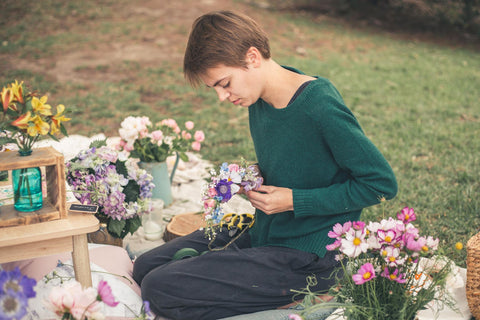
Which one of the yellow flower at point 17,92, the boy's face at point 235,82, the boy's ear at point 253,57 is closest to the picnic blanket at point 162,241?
the yellow flower at point 17,92

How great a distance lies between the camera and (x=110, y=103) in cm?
616

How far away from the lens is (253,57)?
7.08 feet

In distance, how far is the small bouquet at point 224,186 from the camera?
2.13 metres

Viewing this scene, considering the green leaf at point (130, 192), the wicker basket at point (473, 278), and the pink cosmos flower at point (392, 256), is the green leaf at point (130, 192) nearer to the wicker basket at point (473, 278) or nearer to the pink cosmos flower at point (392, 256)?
the pink cosmos flower at point (392, 256)

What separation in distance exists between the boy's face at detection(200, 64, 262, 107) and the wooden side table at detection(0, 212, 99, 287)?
0.79 m

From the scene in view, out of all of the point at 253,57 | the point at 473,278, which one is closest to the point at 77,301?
the point at 253,57

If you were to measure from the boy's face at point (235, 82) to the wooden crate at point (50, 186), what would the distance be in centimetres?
74

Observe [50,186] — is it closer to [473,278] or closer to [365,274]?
[365,274]

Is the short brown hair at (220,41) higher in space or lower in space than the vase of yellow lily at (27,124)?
higher

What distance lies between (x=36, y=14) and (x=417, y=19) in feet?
28.9

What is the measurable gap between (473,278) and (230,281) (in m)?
1.22

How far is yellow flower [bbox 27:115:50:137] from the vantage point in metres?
1.69

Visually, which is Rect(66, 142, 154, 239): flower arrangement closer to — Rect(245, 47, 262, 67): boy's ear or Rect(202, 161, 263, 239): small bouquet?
Rect(202, 161, 263, 239): small bouquet

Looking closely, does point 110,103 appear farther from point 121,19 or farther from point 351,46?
point 351,46
